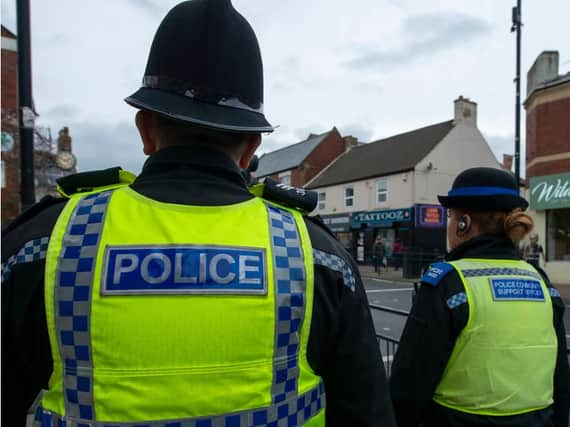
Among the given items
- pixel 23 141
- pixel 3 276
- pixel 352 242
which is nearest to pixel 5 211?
pixel 23 141

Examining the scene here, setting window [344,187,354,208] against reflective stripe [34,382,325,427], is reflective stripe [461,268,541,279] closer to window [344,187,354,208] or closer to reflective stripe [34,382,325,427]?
reflective stripe [34,382,325,427]

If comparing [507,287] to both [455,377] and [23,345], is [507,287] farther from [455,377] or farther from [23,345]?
[23,345]

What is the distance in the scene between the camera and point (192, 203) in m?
1.15

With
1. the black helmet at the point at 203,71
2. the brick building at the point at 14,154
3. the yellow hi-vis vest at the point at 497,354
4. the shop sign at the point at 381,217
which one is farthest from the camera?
the shop sign at the point at 381,217

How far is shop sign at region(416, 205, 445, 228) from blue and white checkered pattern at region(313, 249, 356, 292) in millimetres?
23855

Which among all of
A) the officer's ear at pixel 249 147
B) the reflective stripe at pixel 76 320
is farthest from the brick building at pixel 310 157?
the reflective stripe at pixel 76 320

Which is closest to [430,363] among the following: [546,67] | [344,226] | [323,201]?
[546,67]

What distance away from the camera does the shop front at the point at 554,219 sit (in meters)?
16.6

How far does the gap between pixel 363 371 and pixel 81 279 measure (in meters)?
0.81

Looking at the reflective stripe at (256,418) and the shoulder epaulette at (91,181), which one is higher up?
the shoulder epaulette at (91,181)

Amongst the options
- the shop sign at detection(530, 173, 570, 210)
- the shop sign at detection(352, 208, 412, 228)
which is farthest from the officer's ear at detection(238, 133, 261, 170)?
the shop sign at detection(352, 208, 412, 228)

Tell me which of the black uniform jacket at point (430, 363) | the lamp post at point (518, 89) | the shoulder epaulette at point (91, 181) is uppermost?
the lamp post at point (518, 89)

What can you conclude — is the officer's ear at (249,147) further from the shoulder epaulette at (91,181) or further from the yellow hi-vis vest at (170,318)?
the shoulder epaulette at (91,181)

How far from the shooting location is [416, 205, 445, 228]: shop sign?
79.1 ft
